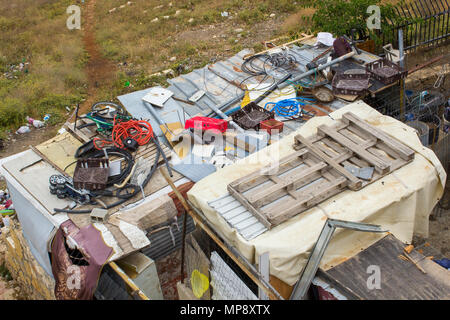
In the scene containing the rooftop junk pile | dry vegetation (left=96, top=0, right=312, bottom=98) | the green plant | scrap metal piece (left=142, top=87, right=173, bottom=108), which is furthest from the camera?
dry vegetation (left=96, top=0, right=312, bottom=98)

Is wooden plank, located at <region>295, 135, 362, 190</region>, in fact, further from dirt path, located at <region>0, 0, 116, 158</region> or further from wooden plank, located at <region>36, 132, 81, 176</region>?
dirt path, located at <region>0, 0, 116, 158</region>

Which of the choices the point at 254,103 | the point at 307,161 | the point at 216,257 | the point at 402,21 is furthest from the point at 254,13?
the point at 216,257

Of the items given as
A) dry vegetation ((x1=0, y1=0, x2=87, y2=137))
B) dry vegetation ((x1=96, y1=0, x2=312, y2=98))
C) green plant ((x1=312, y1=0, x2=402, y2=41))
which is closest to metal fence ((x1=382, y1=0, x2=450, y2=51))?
green plant ((x1=312, y1=0, x2=402, y2=41))

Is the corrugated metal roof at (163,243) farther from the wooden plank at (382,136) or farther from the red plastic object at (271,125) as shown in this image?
the wooden plank at (382,136)

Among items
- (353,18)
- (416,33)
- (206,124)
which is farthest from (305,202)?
(416,33)

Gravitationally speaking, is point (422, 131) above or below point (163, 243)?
above

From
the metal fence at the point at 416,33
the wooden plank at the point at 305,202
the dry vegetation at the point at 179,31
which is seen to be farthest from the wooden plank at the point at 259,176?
the dry vegetation at the point at 179,31

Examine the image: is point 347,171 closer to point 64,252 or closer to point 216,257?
point 216,257

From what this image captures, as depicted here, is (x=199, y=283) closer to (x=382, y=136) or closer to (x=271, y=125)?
(x=271, y=125)
